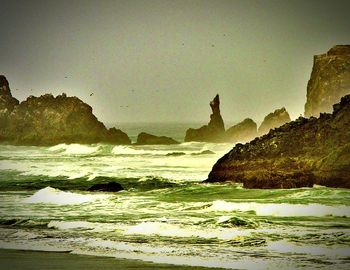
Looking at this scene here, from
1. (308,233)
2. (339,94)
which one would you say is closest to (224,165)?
(339,94)

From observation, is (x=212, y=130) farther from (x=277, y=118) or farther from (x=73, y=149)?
(x=73, y=149)

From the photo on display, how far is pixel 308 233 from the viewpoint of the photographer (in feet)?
23.0

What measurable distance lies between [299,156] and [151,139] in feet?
12.5

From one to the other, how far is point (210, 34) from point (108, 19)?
153 cm

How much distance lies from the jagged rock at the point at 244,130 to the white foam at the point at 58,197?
2.43m

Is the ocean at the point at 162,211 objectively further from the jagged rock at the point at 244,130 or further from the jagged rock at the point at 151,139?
the jagged rock at the point at 244,130

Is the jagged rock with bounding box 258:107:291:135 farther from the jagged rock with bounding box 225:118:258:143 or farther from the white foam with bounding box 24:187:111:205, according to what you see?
the white foam with bounding box 24:187:111:205

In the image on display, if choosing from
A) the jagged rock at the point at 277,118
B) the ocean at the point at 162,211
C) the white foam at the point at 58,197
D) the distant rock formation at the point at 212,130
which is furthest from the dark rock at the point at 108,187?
the jagged rock at the point at 277,118

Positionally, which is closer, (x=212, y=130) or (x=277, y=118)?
(x=277, y=118)

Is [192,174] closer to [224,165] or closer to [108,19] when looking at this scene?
[224,165]

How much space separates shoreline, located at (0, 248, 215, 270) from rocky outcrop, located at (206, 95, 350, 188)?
13.2 ft

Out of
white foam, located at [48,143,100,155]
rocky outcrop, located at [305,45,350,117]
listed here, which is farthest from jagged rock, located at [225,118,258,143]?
white foam, located at [48,143,100,155]

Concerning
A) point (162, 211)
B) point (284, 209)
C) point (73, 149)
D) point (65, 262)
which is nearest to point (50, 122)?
point (73, 149)

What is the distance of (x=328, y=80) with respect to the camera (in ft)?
32.1
